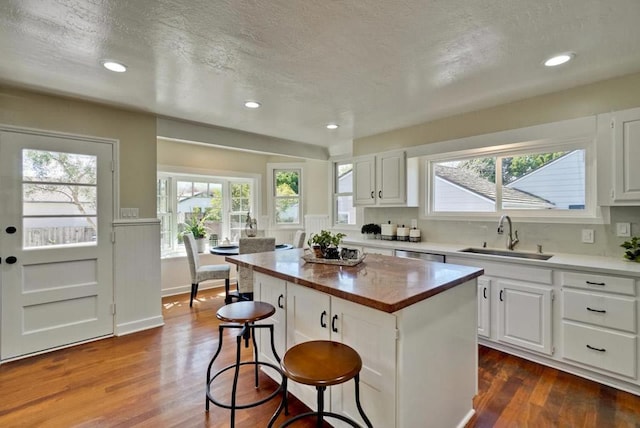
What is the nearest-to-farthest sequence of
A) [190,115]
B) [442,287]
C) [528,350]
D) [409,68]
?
1. [442,287]
2. [409,68]
3. [528,350]
4. [190,115]

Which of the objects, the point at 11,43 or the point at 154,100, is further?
the point at 154,100

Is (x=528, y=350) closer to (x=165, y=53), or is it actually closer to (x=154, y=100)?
(x=165, y=53)

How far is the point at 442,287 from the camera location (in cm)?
159

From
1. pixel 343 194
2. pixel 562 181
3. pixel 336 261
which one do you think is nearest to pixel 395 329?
pixel 336 261

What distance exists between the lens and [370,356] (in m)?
1.55

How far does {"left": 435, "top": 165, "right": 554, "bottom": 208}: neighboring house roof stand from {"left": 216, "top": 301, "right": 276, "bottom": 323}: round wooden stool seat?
271 cm

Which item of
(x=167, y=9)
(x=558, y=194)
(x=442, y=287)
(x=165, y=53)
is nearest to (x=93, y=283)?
(x=165, y=53)

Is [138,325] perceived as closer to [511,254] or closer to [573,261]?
[511,254]

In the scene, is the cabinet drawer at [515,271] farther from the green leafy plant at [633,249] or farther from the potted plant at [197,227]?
the potted plant at [197,227]

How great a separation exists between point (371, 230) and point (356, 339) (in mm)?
2761

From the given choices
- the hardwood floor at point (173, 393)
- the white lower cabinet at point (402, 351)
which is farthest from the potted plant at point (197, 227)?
the white lower cabinet at point (402, 351)

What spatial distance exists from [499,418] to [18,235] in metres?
4.08

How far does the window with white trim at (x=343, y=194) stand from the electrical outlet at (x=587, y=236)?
294 cm

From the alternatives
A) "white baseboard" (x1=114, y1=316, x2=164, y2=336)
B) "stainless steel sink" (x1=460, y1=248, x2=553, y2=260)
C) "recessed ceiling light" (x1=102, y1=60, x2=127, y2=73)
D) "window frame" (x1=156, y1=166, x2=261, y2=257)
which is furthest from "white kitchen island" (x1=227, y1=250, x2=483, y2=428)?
"window frame" (x1=156, y1=166, x2=261, y2=257)
